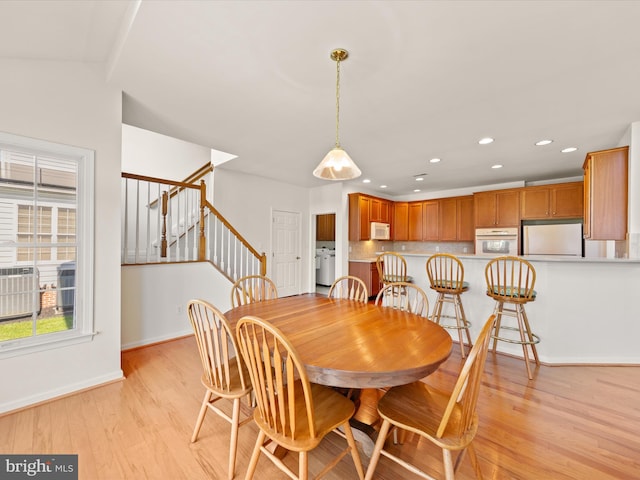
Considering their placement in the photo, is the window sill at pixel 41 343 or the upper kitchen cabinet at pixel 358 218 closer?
the window sill at pixel 41 343

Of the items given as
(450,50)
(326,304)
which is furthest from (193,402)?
(450,50)

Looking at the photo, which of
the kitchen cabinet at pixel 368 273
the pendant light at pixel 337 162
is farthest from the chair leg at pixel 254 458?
the kitchen cabinet at pixel 368 273

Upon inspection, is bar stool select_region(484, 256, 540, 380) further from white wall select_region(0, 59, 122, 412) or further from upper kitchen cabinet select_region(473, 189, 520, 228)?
white wall select_region(0, 59, 122, 412)

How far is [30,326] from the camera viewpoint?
6.84 feet

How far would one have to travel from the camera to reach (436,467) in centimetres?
149

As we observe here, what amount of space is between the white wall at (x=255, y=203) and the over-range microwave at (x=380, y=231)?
1550 mm

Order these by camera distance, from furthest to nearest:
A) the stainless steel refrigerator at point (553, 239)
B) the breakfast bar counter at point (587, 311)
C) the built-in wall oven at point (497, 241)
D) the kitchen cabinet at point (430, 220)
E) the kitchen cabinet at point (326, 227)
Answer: the kitchen cabinet at point (326, 227) → the kitchen cabinet at point (430, 220) → the built-in wall oven at point (497, 241) → the stainless steel refrigerator at point (553, 239) → the breakfast bar counter at point (587, 311)

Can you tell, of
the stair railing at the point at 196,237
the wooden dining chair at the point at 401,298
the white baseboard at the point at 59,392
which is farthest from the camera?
the stair railing at the point at 196,237

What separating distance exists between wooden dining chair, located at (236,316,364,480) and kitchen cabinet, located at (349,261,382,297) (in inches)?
171

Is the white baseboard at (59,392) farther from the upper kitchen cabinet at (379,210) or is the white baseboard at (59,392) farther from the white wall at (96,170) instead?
the upper kitchen cabinet at (379,210)

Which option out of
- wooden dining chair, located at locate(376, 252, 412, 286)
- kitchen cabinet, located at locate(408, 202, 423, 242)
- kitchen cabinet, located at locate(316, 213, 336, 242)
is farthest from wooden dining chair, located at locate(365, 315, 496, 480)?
kitchen cabinet, located at locate(316, 213, 336, 242)

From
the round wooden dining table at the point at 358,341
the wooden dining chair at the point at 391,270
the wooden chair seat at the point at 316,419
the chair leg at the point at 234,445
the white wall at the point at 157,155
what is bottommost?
the chair leg at the point at 234,445

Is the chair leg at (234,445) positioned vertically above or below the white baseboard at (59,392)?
above

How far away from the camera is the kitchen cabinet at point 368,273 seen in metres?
5.68
